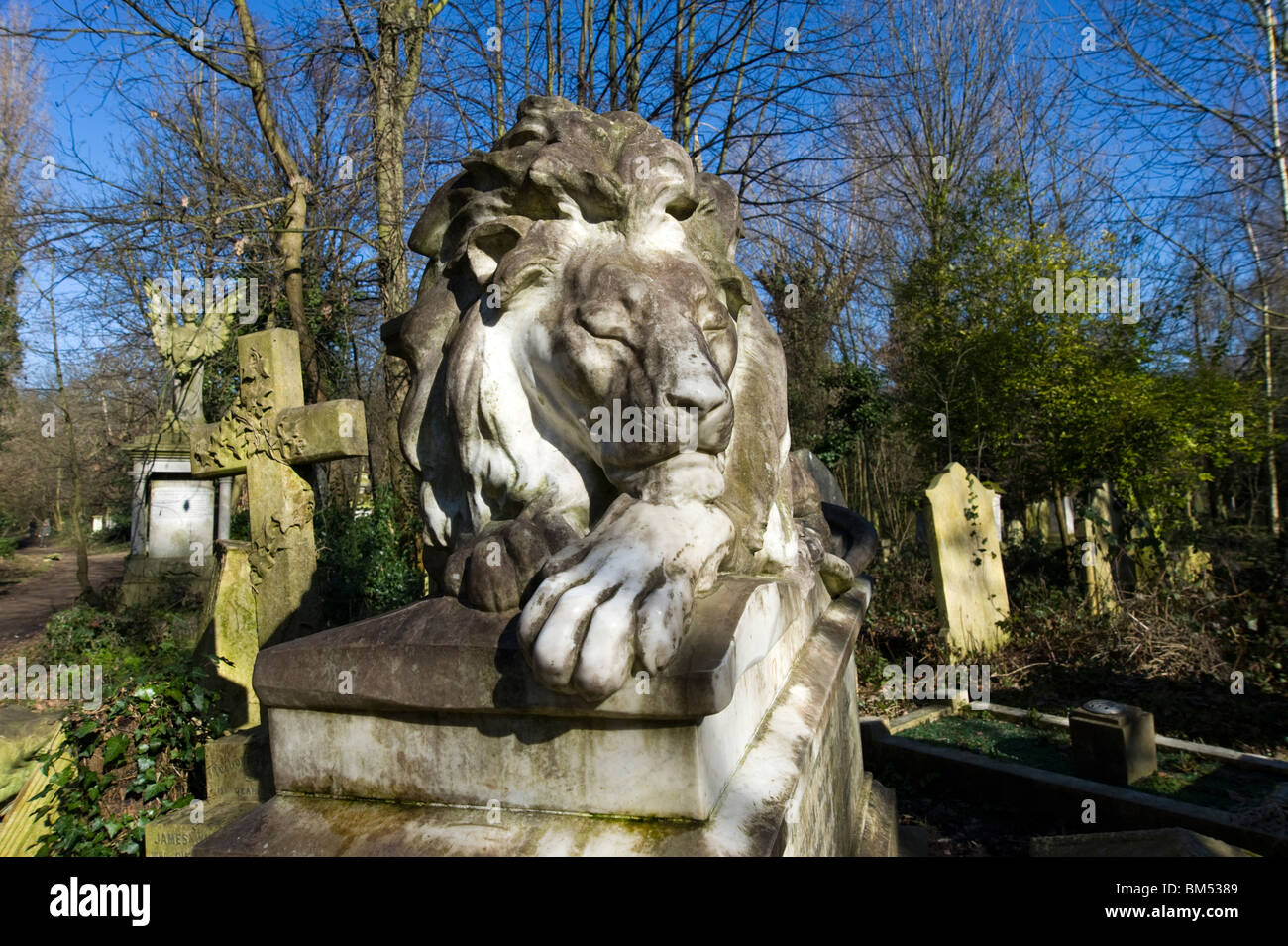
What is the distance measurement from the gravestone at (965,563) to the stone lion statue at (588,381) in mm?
5797

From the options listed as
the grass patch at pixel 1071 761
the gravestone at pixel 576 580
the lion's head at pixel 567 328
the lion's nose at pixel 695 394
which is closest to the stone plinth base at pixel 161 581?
the grass patch at pixel 1071 761

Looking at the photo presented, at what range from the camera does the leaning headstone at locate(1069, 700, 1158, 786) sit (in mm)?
4625

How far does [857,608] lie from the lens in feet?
10.3

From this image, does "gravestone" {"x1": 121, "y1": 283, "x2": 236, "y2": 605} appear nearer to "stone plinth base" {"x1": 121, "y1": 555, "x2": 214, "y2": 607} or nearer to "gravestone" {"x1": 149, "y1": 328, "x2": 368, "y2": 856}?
"stone plinth base" {"x1": 121, "y1": 555, "x2": 214, "y2": 607}

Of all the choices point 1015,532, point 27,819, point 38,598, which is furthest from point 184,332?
point 1015,532

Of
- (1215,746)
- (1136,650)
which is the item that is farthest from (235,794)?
(1136,650)

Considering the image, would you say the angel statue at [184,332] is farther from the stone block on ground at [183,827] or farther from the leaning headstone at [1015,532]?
the leaning headstone at [1015,532]

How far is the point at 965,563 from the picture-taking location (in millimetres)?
7738

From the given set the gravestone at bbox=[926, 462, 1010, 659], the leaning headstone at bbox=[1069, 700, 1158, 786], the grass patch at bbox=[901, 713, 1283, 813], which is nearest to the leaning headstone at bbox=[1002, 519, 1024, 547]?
the gravestone at bbox=[926, 462, 1010, 659]

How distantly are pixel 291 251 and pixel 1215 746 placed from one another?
357 inches

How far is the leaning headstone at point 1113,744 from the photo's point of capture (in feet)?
15.2

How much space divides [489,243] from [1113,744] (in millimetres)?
4561

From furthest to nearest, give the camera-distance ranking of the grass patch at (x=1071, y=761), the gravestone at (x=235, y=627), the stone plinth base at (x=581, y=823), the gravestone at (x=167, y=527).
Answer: the gravestone at (x=167, y=527), the gravestone at (x=235, y=627), the grass patch at (x=1071, y=761), the stone plinth base at (x=581, y=823)
